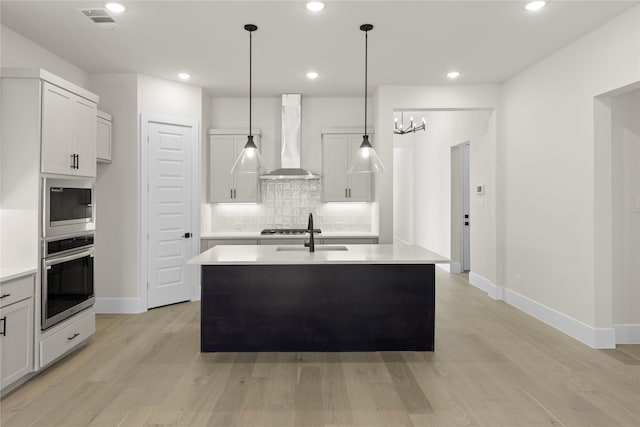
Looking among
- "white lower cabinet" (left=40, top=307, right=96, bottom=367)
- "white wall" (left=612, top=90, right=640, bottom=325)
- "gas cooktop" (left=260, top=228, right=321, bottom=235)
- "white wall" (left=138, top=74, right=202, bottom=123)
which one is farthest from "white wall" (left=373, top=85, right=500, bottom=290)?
"white lower cabinet" (left=40, top=307, right=96, bottom=367)

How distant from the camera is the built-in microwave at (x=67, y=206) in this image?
3238 mm

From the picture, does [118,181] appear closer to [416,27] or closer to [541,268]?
[416,27]

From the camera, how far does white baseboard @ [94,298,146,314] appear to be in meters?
5.04

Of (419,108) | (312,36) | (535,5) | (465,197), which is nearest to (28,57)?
(312,36)

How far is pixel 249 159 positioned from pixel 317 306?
158 centimetres

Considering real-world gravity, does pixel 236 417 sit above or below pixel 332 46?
below

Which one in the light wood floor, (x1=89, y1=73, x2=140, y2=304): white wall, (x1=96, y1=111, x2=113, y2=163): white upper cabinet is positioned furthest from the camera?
(x1=89, y1=73, x2=140, y2=304): white wall

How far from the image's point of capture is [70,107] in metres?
3.53

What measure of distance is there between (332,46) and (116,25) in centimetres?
205

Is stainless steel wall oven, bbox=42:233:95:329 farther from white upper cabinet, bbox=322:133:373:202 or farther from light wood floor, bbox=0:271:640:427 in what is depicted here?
white upper cabinet, bbox=322:133:373:202

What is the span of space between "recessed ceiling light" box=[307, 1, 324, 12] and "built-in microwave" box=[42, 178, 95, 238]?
2.53 m

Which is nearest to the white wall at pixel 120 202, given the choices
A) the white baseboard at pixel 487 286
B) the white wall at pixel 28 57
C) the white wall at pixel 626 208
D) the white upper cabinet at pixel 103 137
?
the white upper cabinet at pixel 103 137

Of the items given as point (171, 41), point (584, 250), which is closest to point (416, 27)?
point (171, 41)

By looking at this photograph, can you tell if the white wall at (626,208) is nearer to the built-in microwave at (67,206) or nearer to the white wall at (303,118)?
the white wall at (303,118)
